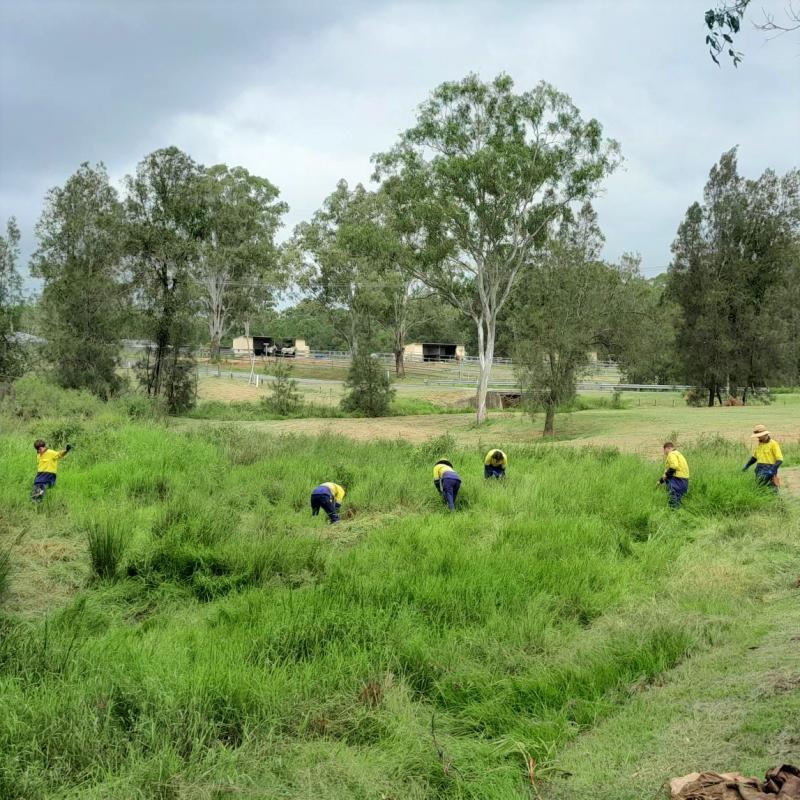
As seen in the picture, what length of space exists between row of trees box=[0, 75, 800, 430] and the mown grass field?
62.0 ft

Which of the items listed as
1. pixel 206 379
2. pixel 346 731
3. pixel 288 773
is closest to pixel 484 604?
pixel 346 731

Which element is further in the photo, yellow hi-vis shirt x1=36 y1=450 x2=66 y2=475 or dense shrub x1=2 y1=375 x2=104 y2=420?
dense shrub x1=2 y1=375 x2=104 y2=420

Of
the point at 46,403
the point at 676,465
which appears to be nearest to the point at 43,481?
the point at 676,465

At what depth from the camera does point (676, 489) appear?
13.3 meters

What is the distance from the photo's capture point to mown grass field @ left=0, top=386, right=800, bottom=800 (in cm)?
473

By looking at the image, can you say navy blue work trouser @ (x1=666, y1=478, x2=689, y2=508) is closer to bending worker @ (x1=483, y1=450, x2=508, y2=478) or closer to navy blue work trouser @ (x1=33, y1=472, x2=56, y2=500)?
bending worker @ (x1=483, y1=450, x2=508, y2=478)

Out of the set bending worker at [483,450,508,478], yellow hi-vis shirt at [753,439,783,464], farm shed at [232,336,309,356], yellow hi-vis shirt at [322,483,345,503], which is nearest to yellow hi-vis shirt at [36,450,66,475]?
yellow hi-vis shirt at [322,483,345,503]

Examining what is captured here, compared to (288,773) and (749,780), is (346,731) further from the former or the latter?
(749,780)

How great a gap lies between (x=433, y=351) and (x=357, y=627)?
8123cm

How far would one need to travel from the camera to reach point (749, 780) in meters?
3.58

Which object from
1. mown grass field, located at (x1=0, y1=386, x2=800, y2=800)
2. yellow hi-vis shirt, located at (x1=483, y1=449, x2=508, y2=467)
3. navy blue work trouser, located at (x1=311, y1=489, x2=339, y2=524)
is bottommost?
mown grass field, located at (x1=0, y1=386, x2=800, y2=800)

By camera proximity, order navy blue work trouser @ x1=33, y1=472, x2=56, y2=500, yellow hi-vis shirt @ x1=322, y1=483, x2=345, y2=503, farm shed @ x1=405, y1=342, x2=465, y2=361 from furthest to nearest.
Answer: farm shed @ x1=405, y1=342, x2=465, y2=361
navy blue work trouser @ x1=33, y1=472, x2=56, y2=500
yellow hi-vis shirt @ x1=322, y1=483, x2=345, y2=503

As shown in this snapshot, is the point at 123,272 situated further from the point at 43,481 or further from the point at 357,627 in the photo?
the point at 357,627

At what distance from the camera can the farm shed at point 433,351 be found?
81.1m
